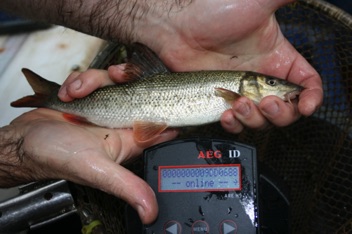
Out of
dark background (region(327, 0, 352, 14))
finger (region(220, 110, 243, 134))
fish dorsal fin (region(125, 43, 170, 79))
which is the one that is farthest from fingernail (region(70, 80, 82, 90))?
dark background (region(327, 0, 352, 14))

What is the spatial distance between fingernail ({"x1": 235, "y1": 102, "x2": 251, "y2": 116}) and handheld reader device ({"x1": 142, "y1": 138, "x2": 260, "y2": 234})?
0.25 metres

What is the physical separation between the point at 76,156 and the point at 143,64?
2.17 ft

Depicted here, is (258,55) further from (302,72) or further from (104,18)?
(104,18)

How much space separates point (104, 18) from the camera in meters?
2.25

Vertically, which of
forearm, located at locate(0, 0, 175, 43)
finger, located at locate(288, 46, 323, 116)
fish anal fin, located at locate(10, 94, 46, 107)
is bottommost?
fish anal fin, located at locate(10, 94, 46, 107)

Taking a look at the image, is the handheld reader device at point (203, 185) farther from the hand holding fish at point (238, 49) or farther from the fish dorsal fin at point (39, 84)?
the fish dorsal fin at point (39, 84)

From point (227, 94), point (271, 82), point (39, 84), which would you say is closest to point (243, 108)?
point (227, 94)

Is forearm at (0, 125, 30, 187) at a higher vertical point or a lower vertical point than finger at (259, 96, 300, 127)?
lower

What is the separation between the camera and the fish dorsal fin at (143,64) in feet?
6.61

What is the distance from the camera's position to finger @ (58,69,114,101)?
2.00 meters

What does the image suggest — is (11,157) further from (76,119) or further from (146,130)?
(146,130)

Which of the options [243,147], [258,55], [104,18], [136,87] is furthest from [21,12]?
[243,147]

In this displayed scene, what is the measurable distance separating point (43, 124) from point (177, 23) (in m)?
0.88

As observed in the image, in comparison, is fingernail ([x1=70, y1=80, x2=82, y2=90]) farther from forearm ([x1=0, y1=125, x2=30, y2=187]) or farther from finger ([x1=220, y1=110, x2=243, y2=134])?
finger ([x1=220, y1=110, x2=243, y2=134])
